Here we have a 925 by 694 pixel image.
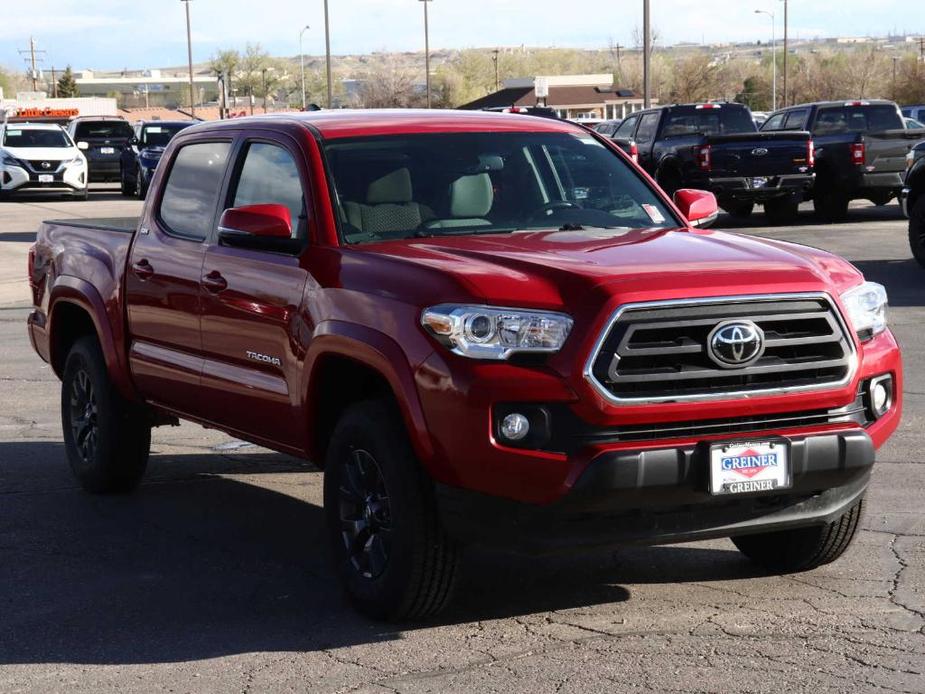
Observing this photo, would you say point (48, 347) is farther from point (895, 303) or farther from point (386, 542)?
point (895, 303)

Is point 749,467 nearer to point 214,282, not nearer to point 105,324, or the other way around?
point 214,282

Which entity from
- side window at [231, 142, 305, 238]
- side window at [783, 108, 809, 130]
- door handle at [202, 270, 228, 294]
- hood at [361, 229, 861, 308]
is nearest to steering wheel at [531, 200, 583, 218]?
hood at [361, 229, 861, 308]

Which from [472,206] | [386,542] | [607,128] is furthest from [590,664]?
[607,128]

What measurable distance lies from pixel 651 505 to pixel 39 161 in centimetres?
3103

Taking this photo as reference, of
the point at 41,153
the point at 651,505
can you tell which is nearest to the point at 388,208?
the point at 651,505

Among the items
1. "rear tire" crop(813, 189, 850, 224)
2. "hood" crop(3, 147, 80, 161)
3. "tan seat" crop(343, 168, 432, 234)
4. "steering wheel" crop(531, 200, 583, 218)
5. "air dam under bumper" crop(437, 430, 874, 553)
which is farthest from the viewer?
"hood" crop(3, 147, 80, 161)

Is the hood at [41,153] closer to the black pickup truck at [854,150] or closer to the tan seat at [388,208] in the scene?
the black pickup truck at [854,150]

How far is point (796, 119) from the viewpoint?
86.0 feet

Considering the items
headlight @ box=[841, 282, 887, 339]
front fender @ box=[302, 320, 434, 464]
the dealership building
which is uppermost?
the dealership building

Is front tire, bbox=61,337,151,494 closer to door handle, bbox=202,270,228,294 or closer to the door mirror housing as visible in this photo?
door handle, bbox=202,270,228,294

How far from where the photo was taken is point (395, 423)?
17.9 ft

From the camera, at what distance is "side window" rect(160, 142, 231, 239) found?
7.02 m

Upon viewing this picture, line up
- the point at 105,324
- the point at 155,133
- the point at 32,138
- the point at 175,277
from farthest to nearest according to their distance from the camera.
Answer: the point at 155,133 < the point at 32,138 < the point at 105,324 < the point at 175,277

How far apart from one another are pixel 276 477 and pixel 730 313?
3.81m
